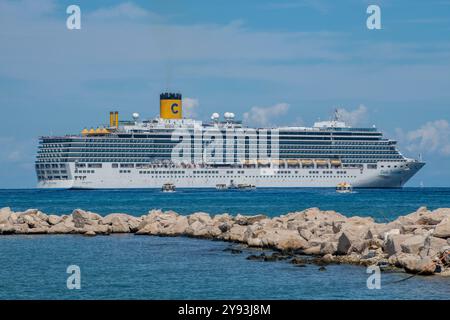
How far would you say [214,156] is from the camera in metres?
88.2

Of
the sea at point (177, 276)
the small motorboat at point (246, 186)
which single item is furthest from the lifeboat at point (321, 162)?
the sea at point (177, 276)

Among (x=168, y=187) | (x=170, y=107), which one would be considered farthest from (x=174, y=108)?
(x=168, y=187)

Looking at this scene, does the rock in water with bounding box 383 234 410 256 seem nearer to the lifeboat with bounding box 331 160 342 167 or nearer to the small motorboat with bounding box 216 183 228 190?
the small motorboat with bounding box 216 183 228 190

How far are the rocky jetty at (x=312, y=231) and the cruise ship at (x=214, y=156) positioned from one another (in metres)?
52.7

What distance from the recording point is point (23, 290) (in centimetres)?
1852

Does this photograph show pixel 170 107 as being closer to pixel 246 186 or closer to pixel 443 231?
pixel 246 186

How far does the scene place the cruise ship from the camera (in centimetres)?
8712

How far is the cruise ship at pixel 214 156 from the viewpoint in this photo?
3430 inches

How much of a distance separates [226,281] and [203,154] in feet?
226

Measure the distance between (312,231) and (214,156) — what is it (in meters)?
62.7

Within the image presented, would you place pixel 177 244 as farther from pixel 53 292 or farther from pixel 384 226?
pixel 53 292

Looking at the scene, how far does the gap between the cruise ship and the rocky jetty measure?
52690 millimetres

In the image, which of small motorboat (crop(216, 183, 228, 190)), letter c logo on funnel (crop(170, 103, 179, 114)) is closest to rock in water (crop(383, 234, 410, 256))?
small motorboat (crop(216, 183, 228, 190))
